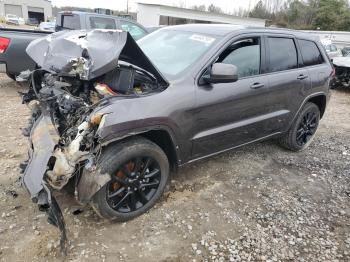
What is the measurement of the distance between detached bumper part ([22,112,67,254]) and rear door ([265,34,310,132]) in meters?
2.65

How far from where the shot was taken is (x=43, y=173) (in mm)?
2643

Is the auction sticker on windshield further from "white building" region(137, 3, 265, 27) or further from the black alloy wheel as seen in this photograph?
"white building" region(137, 3, 265, 27)

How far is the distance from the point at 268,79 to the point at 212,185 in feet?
4.76

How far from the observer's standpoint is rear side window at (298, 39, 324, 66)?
4.83m

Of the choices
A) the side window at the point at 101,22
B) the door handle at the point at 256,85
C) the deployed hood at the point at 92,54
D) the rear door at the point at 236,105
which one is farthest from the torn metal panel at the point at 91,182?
the side window at the point at 101,22

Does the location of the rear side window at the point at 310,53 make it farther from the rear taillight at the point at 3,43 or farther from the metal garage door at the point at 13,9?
the metal garage door at the point at 13,9

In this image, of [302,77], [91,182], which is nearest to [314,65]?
[302,77]

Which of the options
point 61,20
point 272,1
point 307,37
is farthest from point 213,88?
point 272,1

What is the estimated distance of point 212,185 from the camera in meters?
4.07

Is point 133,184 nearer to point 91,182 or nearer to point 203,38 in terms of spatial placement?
point 91,182

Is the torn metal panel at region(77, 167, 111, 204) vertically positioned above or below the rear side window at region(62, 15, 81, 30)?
below

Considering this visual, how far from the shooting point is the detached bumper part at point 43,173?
2559 mm

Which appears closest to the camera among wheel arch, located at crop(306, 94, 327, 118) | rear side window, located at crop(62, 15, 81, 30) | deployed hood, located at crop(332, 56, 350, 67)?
wheel arch, located at crop(306, 94, 327, 118)

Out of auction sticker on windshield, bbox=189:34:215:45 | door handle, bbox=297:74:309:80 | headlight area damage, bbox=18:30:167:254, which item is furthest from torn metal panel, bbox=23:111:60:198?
door handle, bbox=297:74:309:80
